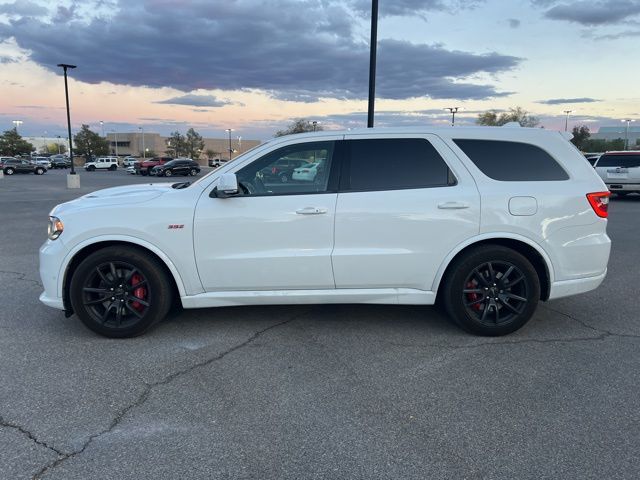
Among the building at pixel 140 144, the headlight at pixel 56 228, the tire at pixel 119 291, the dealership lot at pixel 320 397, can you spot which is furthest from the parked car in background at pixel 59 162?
the tire at pixel 119 291

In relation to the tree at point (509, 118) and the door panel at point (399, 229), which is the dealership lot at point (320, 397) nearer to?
the door panel at point (399, 229)

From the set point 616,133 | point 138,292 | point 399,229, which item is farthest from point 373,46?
point 616,133

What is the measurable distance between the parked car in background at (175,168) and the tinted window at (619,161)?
Answer: 117 ft

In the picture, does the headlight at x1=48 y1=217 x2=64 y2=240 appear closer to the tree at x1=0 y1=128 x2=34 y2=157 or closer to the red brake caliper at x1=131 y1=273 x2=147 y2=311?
the red brake caliper at x1=131 y1=273 x2=147 y2=311

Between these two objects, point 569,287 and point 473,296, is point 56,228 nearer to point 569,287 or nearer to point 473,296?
point 473,296

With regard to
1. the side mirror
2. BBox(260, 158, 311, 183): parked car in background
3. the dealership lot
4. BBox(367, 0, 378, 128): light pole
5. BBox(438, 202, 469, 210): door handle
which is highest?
BBox(367, 0, 378, 128): light pole

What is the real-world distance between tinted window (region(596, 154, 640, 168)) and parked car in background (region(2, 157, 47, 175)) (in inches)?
1893

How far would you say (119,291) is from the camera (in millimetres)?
4391

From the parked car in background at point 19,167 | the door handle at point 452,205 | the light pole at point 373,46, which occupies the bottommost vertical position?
the parked car in background at point 19,167

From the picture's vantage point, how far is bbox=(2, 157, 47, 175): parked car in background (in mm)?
47188

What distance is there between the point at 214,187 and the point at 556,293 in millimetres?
3215

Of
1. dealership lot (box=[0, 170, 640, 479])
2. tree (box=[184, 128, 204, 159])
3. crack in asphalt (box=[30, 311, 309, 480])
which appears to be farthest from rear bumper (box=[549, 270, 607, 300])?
tree (box=[184, 128, 204, 159])

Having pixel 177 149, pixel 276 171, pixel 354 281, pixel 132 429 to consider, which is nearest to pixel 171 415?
pixel 132 429

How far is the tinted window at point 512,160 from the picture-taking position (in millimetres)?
4500
